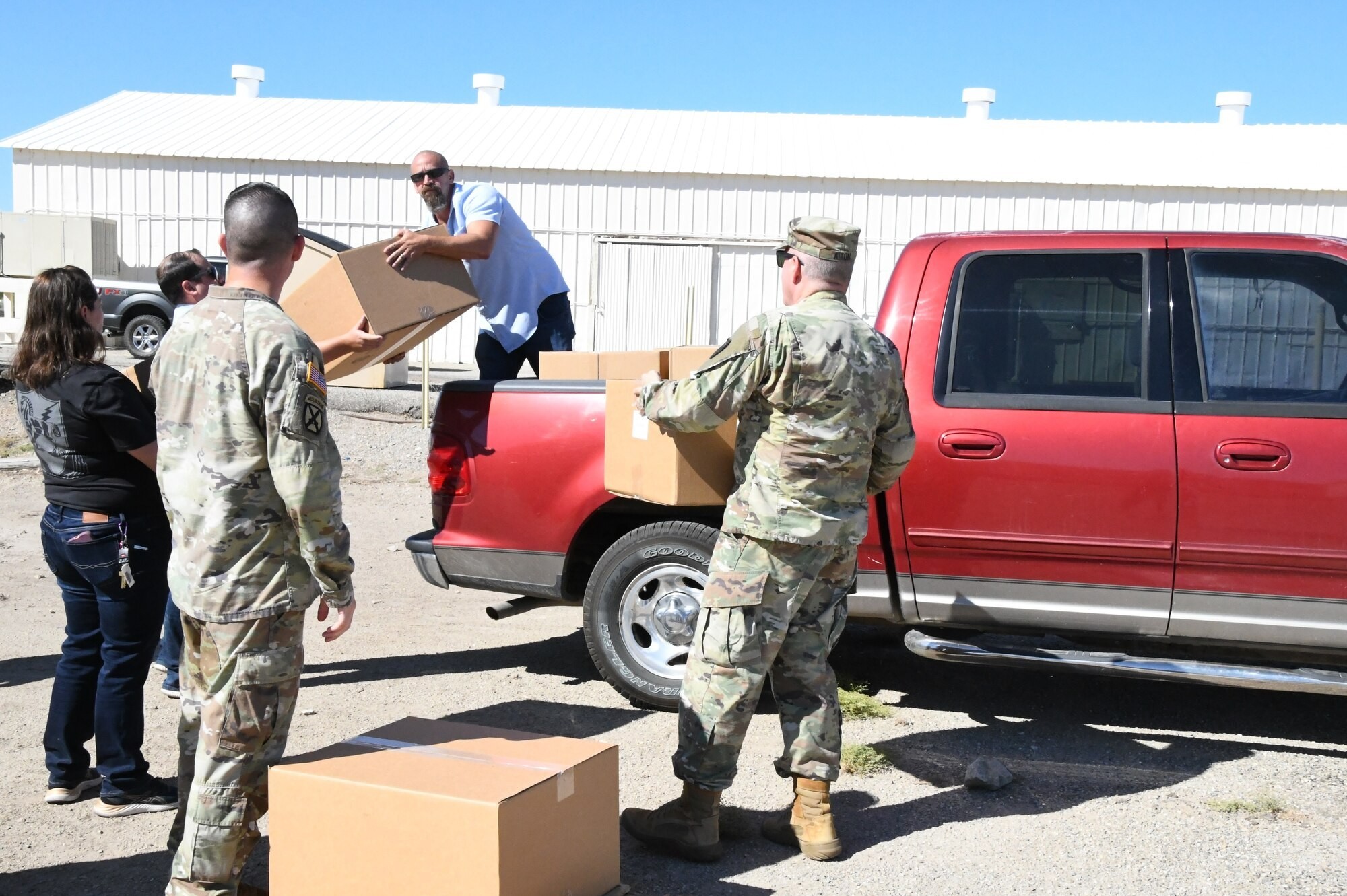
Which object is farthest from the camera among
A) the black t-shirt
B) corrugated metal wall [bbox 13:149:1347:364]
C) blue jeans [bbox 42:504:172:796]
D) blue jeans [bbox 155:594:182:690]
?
corrugated metal wall [bbox 13:149:1347:364]

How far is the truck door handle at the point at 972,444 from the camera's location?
4.62 metres

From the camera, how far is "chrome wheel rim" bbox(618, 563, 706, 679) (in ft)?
16.6

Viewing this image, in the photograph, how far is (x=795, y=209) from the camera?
23.0 m

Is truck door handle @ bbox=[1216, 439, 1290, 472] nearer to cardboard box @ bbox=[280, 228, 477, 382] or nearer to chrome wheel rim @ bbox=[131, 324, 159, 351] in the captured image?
cardboard box @ bbox=[280, 228, 477, 382]

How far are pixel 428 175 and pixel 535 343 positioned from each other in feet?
3.20

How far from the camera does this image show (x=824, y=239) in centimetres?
366

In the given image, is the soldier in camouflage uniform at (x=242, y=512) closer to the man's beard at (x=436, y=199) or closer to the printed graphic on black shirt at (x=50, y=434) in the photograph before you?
the printed graphic on black shirt at (x=50, y=434)

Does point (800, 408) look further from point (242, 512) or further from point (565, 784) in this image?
point (242, 512)

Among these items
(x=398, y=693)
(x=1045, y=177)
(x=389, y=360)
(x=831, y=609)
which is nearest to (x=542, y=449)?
(x=389, y=360)

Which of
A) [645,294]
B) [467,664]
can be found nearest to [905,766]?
[467,664]

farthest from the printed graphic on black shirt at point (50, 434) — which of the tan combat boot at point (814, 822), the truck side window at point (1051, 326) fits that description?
the truck side window at point (1051, 326)

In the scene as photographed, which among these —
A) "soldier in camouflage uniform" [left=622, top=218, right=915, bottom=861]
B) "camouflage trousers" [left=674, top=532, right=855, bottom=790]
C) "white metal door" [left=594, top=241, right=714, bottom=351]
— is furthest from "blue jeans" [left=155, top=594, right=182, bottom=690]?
"white metal door" [left=594, top=241, right=714, bottom=351]

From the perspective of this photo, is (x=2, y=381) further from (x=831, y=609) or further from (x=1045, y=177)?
(x=1045, y=177)

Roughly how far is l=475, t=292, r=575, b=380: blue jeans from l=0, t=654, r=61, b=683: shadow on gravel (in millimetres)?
2439
